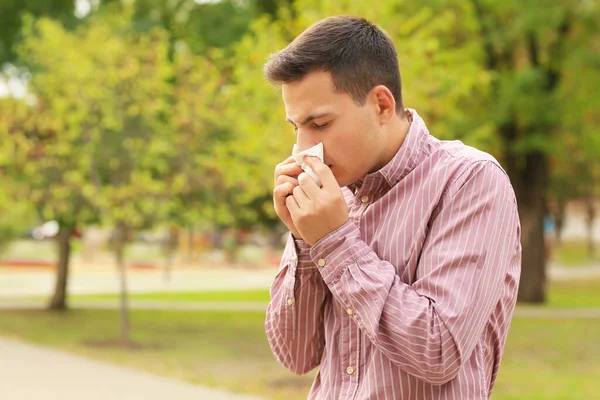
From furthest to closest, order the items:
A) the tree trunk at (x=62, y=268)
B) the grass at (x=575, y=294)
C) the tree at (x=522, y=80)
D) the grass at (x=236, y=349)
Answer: the grass at (x=575, y=294), the tree trunk at (x=62, y=268), the tree at (x=522, y=80), the grass at (x=236, y=349)

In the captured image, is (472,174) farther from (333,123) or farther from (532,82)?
(532,82)

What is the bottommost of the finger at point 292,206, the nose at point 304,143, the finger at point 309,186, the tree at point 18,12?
the finger at point 292,206

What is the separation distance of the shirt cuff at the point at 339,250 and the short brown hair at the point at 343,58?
290mm

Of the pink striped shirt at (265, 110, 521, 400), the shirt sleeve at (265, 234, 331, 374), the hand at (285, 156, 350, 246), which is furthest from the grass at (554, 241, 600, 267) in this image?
the hand at (285, 156, 350, 246)

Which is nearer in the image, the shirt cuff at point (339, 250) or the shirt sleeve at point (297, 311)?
the shirt cuff at point (339, 250)

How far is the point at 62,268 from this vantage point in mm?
19484

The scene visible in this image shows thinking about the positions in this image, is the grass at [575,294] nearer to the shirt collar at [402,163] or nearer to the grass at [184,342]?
the grass at [184,342]

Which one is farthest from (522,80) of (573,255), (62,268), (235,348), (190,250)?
(573,255)

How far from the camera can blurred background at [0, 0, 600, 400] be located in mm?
12172

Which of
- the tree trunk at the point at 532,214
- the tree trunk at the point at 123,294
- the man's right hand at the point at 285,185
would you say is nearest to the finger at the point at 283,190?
the man's right hand at the point at 285,185

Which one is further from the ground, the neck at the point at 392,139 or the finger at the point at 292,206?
the neck at the point at 392,139

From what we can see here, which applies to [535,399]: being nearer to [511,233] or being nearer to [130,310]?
[511,233]

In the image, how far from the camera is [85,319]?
18203mm

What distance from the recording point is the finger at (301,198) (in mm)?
1920
